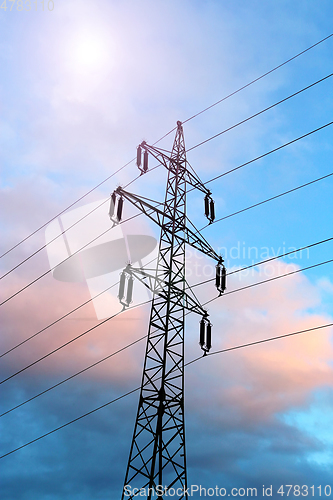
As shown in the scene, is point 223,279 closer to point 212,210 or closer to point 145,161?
point 212,210

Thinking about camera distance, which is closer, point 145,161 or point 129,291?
point 129,291

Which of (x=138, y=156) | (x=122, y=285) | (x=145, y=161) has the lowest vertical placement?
(x=122, y=285)

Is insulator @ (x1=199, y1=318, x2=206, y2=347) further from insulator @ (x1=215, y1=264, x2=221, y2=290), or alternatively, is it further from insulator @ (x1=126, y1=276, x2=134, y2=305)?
insulator @ (x1=126, y1=276, x2=134, y2=305)

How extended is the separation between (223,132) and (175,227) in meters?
7.21

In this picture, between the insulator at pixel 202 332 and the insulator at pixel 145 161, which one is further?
the insulator at pixel 145 161

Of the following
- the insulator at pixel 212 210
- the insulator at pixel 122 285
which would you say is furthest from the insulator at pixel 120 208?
the insulator at pixel 212 210

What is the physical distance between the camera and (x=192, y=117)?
25891 mm

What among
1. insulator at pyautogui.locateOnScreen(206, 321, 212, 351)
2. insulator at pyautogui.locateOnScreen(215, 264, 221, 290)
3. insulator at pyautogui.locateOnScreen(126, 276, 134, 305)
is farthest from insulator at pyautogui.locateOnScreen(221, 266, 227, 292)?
insulator at pyautogui.locateOnScreen(126, 276, 134, 305)

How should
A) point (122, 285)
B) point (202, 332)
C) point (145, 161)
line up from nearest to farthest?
point (122, 285)
point (202, 332)
point (145, 161)

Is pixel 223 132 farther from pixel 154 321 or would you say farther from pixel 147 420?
pixel 147 420

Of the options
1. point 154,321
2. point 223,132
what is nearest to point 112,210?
point 154,321

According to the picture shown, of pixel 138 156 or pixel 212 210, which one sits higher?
pixel 138 156

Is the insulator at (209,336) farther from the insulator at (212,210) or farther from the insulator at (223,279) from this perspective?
the insulator at (212,210)

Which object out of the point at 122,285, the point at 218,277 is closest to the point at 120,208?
the point at 122,285
